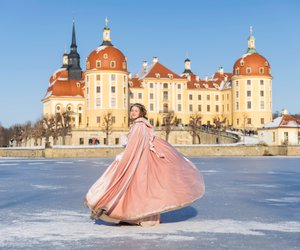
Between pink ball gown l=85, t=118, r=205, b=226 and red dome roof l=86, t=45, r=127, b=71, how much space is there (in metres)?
58.7

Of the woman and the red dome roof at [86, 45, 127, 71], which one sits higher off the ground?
the red dome roof at [86, 45, 127, 71]

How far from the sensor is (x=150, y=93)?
75000 mm

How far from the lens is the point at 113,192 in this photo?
6.94 meters

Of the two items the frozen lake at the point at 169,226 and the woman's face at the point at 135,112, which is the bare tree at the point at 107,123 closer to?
the frozen lake at the point at 169,226

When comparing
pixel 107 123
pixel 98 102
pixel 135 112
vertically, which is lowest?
pixel 135 112

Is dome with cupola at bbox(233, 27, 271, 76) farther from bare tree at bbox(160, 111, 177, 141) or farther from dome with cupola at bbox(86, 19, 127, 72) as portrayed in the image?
dome with cupola at bbox(86, 19, 127, 72)

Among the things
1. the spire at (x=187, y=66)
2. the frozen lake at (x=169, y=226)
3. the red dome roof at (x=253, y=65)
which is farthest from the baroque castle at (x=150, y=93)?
the frozen lake at (x=169, y=226)

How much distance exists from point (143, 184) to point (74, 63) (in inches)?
3039

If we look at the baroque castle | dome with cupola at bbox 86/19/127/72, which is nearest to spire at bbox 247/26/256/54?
A: the baroque castle

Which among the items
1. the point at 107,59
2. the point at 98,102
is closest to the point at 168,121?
the point at 98,102

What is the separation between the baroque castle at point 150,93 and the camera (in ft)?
215

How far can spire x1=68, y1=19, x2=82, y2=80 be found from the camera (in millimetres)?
80500

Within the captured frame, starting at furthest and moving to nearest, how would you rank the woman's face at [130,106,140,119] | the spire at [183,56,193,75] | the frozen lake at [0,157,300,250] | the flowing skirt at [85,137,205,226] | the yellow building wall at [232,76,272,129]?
the spire at [183,56,193,75]
the yellow building wall at [232,76,272,129]
the woman's face at [130,106,140,119]
the flowing skirt at [85,137,205,226]
the frozen lake at [0,157,300,250]

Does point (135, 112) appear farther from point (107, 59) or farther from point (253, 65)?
point (253, 65)
